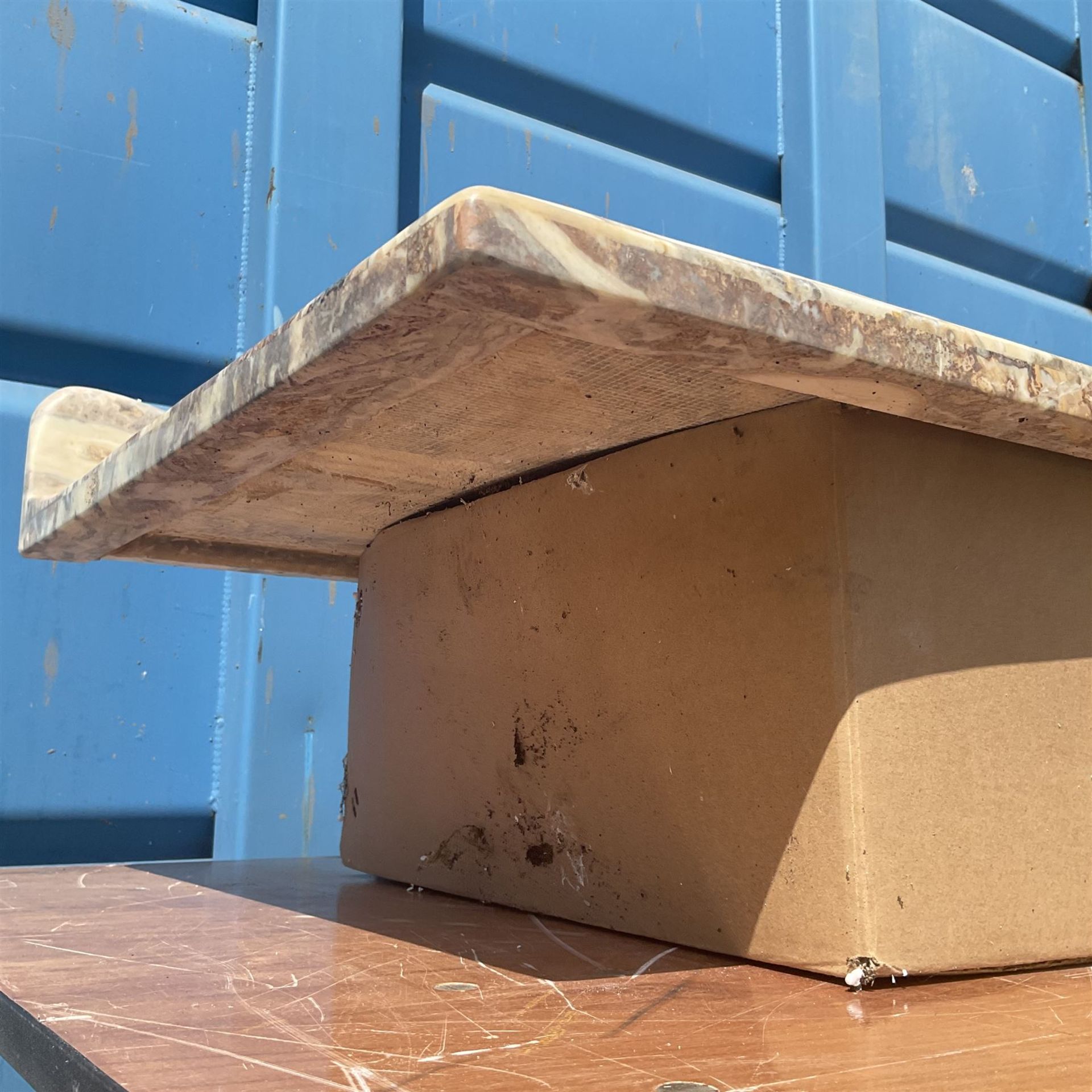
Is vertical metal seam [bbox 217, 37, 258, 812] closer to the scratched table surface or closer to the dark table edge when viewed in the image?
the scratched table surface

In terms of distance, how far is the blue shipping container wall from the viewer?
1.27 metres

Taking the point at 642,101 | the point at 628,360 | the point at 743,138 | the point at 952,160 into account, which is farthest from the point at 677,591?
the point at 952,160

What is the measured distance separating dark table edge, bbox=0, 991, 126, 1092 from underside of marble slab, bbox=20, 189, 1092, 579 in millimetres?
295

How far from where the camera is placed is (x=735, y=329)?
1.51ft

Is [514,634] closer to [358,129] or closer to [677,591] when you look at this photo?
[677,591]

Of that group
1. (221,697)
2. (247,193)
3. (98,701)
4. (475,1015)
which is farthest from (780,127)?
(475,1015)

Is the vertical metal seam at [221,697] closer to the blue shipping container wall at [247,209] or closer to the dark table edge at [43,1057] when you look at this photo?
the blue shipping container wall at [247,209]

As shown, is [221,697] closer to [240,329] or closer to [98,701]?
[98,701]

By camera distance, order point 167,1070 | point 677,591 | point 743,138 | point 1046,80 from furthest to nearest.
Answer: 1. point 1046,80
2. point 743,138
3. point 677,591
4. point 167,1070

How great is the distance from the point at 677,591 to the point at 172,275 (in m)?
0.97

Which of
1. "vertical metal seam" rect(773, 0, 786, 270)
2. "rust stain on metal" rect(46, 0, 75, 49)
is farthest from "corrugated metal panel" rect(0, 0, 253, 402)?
"vertical metal seam" rect(773, 0, 786, 270)

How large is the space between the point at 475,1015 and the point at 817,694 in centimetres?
24

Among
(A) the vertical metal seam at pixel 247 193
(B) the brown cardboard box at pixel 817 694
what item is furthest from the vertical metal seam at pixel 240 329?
(B) the brown cardboard box at pixel 817 694

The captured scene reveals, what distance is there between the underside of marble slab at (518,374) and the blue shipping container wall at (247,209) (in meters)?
0.49
